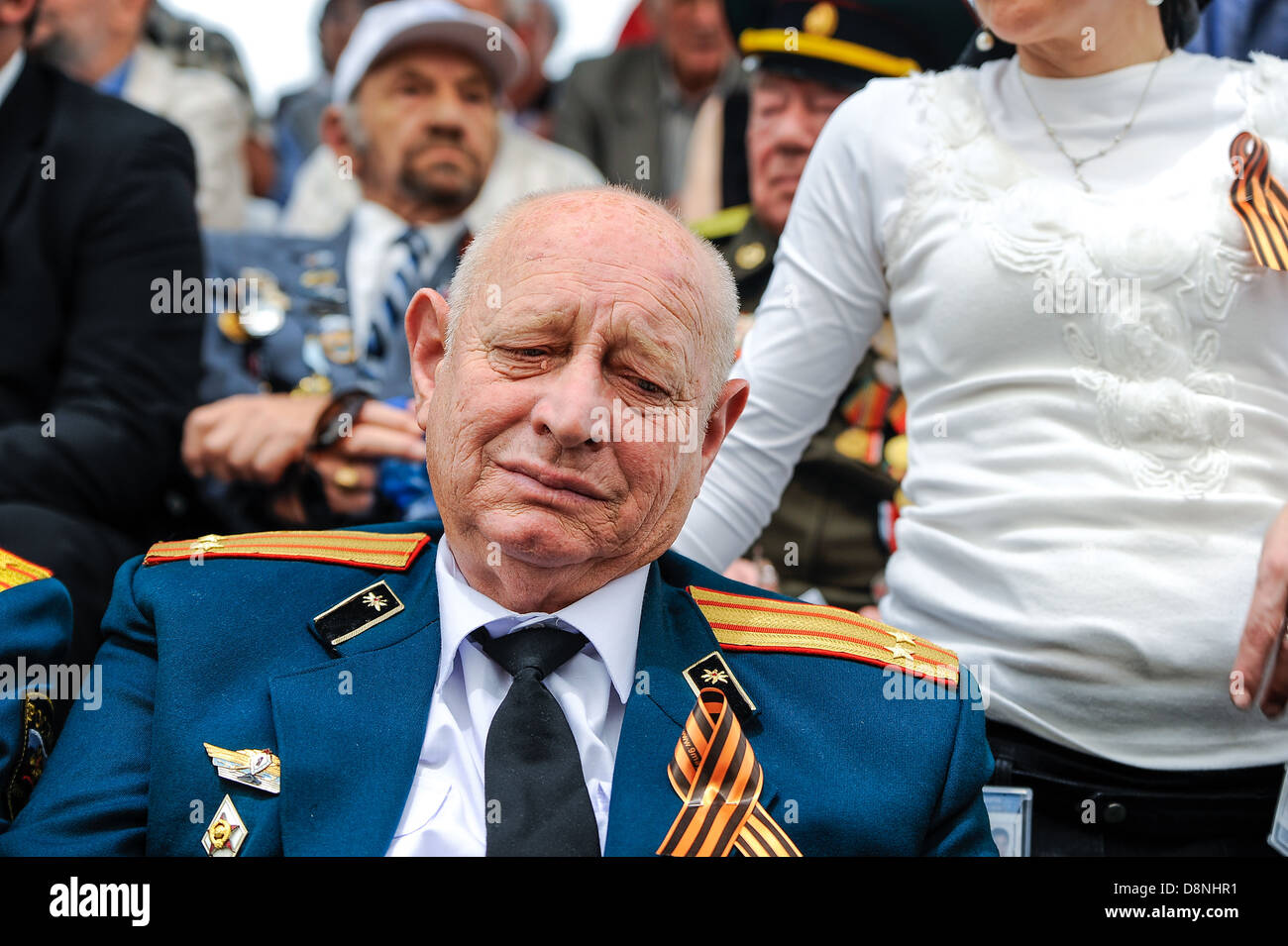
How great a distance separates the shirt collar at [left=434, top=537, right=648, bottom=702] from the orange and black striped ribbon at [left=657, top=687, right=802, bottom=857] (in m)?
0.11

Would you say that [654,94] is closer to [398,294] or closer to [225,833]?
[398,294]

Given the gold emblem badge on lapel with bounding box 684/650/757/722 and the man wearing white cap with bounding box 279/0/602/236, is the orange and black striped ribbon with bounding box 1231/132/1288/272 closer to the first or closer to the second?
the gold emblem badge on lapel with bounding box 684/650/757/722

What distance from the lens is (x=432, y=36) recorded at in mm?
3951

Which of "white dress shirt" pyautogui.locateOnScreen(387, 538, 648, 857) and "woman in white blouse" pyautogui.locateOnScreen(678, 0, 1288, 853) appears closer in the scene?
"white dress shirt" pyautogui.locateOnScreen(387, 538, 648, 857)

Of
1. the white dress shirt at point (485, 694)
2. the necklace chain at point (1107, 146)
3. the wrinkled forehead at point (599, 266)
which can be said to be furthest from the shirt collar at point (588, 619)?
the necklace chain at point (1107, 146)

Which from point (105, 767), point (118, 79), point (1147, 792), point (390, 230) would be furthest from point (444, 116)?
point (1147, 792)

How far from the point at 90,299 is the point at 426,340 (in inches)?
46.5

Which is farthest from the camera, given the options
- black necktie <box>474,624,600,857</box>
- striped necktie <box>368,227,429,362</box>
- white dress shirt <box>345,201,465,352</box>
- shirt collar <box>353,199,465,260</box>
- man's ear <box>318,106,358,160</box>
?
man's ear <box>318,106,358,160</box>

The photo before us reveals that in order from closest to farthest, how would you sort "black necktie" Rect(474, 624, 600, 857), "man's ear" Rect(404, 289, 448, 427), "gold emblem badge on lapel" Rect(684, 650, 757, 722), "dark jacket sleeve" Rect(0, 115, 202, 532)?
"black necktie" Rect(474, 624, 600, 857), "gold emblem badge on lapel" Rect(684, 650, 757, 722), "man's ear" Rect(404, 289, 448, 427), "dark jacket sleeve" Rect(0, 115, 202, 532)

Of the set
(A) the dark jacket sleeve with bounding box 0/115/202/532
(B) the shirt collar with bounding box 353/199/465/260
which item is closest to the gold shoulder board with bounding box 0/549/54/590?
(A) the dark jacket sleeve with bounding box 0/115/202/532

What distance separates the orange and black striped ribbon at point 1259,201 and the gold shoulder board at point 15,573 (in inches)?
68.4

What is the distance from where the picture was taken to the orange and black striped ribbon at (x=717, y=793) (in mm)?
1801

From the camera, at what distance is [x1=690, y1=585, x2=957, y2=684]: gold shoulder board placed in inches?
79.6

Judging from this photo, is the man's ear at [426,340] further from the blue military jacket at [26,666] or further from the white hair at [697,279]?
the blue military jacket at [26,666]
